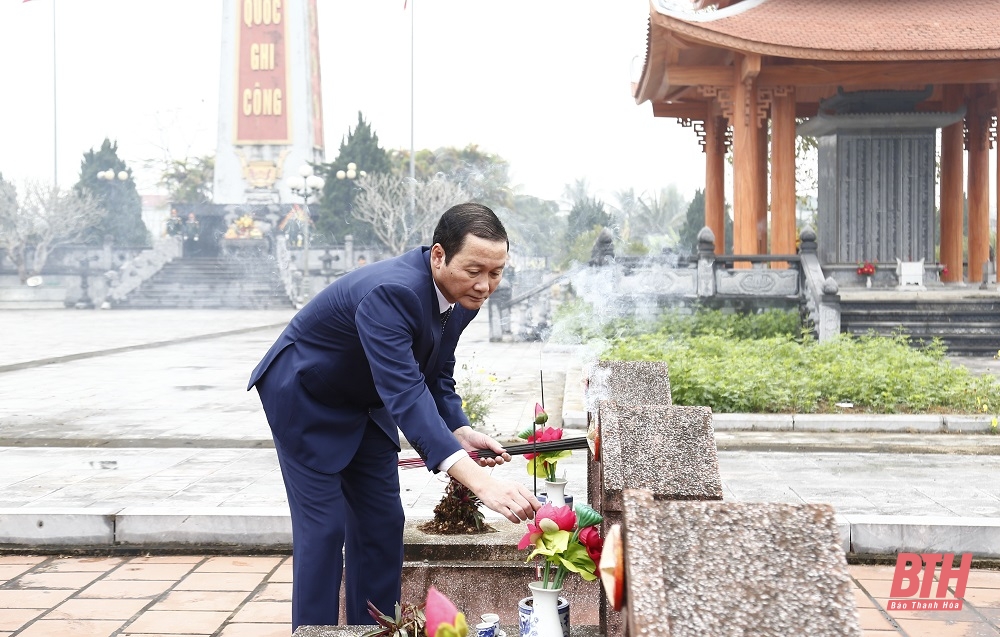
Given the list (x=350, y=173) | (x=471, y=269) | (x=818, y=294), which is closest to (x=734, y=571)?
(x=471, y=269)

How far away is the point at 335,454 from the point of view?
116 inches

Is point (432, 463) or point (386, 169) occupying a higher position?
point (386, 169)

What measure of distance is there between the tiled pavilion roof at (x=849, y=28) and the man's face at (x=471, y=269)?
513 inches

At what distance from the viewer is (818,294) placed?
587 inches

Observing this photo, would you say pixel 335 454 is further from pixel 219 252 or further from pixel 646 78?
pixel 219 252

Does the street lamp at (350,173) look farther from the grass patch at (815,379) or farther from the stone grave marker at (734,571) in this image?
the stone grave marker at (734,571)

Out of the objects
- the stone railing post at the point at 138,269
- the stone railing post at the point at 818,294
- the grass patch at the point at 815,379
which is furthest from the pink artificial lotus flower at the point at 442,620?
the stone railing post at the point at 138,269

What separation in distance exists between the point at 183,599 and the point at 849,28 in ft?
49.8

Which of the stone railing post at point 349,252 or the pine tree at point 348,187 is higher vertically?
the pine tree at point 348,187

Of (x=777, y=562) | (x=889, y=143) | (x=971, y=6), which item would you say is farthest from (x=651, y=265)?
(x=777, y=562)

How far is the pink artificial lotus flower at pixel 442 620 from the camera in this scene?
6.44 feet

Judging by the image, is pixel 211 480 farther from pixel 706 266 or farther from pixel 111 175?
pixel 111 175

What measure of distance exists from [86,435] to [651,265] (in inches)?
404

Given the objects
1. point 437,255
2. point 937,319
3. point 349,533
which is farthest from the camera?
point 937,319
